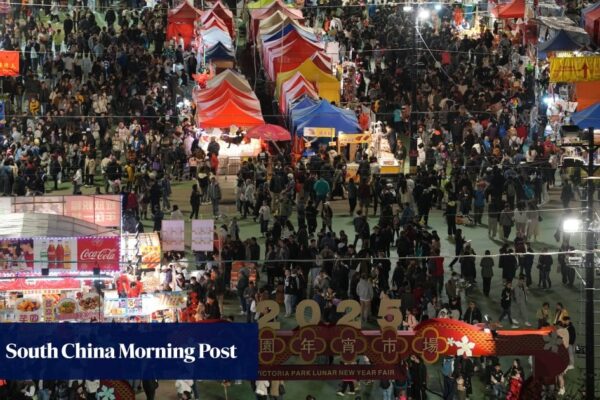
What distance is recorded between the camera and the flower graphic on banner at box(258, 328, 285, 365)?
2853 cm

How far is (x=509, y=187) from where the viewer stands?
39.0 m

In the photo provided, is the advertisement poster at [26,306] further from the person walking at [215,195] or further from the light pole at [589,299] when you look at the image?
the light pole at [589,299]

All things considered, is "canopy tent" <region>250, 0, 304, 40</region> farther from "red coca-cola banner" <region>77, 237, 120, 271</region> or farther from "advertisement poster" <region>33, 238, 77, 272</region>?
"advertisement poster" <region>33, 238, 77, 272</region>

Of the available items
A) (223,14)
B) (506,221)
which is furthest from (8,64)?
(506,221)

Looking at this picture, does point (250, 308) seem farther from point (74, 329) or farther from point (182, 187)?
point (182, 187)

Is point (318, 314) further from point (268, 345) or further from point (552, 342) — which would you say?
point (552, 342)

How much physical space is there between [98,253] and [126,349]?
343 centimetres

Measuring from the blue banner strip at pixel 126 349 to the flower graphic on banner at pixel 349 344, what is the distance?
1649 millimetres

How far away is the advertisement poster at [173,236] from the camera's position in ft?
112

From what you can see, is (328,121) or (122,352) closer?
(122,352)

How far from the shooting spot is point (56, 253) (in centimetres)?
3078

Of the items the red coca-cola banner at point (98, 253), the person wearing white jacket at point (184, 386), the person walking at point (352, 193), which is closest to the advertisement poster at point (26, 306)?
the red coca-cola banner at point (98, 253)

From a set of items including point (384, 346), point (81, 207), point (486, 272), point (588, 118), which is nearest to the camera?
point (384, 346)

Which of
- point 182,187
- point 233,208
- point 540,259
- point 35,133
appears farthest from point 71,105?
point 540,259
